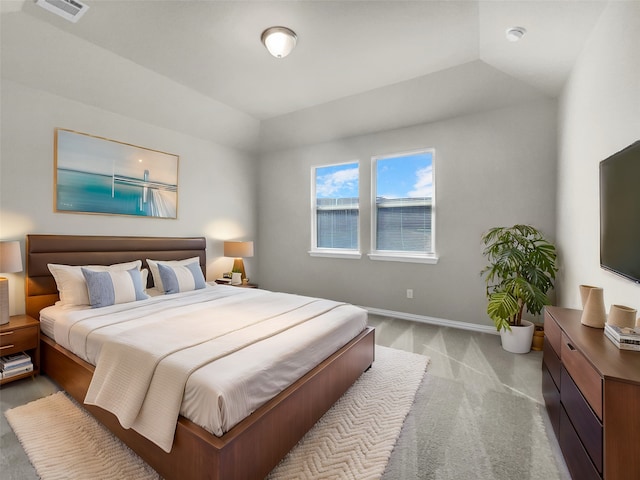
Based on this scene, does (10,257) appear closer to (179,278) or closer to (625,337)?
(179,278)

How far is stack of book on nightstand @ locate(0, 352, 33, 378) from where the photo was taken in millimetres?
2383

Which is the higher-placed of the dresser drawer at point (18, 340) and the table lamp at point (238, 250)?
the table lamp at point (238, 250)

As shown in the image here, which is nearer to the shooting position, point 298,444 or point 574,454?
point 574,454

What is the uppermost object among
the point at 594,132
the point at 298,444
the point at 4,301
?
the point at 594,132

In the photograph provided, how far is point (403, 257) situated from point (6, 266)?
13.6 ft

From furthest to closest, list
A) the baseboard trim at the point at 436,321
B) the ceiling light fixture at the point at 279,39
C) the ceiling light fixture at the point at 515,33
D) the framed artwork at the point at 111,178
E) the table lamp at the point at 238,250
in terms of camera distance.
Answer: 1. the table lamp at the point at 238,250
2. the baseboard trim at the point at 436,321
3. the framed artwork at the point at 111,178
4. the ceiling light fixture at the point at 279,39
5. the ceiling light fixture at the point at 515,33

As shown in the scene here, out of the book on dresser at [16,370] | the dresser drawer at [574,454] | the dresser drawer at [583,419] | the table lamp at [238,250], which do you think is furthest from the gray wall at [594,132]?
the book on dresser at [16,370]

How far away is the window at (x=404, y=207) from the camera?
412cm

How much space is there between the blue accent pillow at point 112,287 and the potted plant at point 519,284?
352cm

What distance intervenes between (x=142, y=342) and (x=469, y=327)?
3.58 metres

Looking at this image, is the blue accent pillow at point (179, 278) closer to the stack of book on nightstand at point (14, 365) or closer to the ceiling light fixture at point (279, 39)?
the stack of book on nightstand at point (14, 365)

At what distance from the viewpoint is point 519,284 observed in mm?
2928

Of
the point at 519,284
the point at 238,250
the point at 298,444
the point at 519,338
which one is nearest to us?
the point at 298,444

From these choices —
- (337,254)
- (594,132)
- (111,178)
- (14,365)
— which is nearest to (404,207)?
(337,254)
